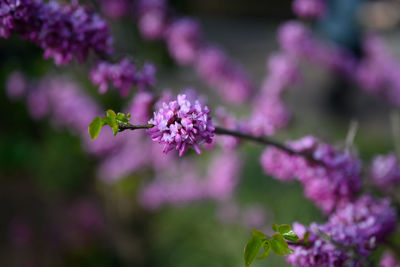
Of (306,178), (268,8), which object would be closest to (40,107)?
(306,178)

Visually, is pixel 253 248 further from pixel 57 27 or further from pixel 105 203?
pixel 105 203

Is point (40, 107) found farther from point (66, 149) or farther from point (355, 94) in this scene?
point (355, 94)

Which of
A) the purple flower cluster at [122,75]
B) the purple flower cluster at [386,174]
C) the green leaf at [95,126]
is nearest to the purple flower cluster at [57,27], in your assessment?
the purple flower cluster at [122,75]

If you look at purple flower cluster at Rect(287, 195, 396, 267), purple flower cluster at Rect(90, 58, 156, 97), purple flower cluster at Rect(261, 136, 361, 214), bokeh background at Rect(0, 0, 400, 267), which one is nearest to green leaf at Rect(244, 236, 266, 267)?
purple flower cluster at Rect(287, 195, 396, 267)

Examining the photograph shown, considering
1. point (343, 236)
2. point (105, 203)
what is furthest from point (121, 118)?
point (105, 203)

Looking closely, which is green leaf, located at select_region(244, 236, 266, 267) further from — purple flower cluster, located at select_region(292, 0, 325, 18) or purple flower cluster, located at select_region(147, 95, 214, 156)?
purple flower cluster, located at select_region(292, 0, 325, 18)
